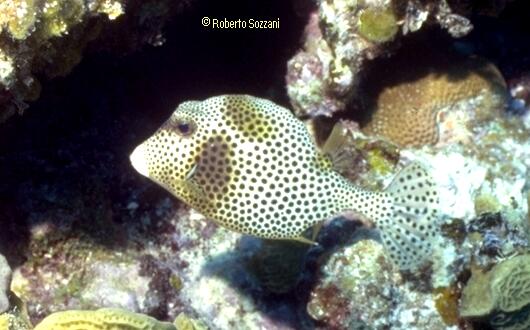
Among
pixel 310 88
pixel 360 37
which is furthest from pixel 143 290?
pixel 360 37

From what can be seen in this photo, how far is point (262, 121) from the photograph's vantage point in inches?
161

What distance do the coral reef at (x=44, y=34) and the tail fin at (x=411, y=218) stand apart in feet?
7.52

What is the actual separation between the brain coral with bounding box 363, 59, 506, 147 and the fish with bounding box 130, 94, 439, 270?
4.08 feet

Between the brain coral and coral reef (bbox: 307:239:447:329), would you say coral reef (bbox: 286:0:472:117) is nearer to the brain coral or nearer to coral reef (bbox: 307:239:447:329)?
the brain coral

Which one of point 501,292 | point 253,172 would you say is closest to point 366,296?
point 501,292

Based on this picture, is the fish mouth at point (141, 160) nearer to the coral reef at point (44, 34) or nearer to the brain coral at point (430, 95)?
the coral reef at point (44, 34)

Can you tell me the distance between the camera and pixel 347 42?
4.88 metres

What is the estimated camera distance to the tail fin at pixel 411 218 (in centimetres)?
416

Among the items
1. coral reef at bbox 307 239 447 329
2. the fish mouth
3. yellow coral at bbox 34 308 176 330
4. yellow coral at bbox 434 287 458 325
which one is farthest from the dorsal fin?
yellow coral at bbox 34 308 176 330

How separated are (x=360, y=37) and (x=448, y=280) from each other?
6.79ft

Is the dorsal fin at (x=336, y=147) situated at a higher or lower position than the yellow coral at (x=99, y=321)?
higher

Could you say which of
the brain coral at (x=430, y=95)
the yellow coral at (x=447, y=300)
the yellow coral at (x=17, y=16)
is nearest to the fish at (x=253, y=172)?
the yellow coral at (x=447, y=300)

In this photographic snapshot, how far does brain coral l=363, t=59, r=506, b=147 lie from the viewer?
532cm

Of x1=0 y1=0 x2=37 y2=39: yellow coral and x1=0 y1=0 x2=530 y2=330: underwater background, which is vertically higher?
x1=0 y1=0 x2=37 y2=39: yellow coral
